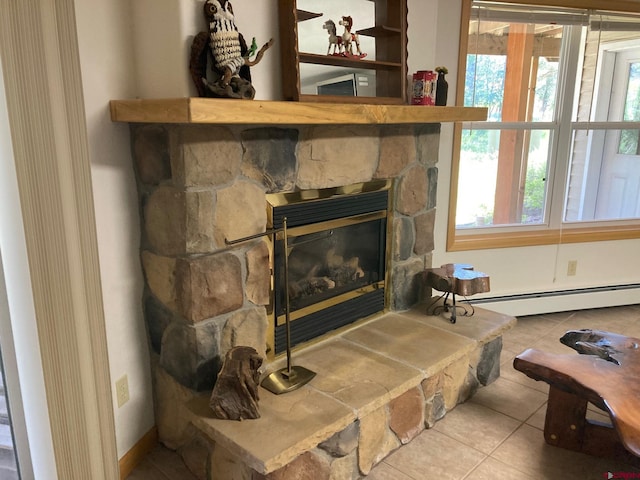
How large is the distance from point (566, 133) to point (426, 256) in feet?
4.33

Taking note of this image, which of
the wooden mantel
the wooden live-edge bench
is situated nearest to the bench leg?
the wooden live-edge bench

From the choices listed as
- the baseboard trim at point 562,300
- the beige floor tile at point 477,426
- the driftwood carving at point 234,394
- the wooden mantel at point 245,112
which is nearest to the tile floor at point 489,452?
the beige floor tile at point 477,426

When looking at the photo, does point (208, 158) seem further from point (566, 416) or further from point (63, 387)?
point (566, 416)

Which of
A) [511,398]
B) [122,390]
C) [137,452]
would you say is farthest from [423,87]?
[137,452]

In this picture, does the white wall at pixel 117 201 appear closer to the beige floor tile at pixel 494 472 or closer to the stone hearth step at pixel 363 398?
the stone hearth step at pixel 363 398

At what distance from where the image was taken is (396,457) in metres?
1.91

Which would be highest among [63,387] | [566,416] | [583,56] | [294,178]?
[583,56]

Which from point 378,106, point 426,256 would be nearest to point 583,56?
point 426,256

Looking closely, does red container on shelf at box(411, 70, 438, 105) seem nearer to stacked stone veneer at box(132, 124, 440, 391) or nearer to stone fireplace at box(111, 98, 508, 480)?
stone fireplace at box(111, 98, 508, 480)

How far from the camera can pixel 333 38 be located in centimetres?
195

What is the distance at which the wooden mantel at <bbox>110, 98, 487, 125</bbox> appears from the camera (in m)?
1.37

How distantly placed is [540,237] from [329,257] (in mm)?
1637

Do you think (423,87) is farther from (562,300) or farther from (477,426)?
(562,300)

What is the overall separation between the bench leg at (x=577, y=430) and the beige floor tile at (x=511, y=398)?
19 cm
